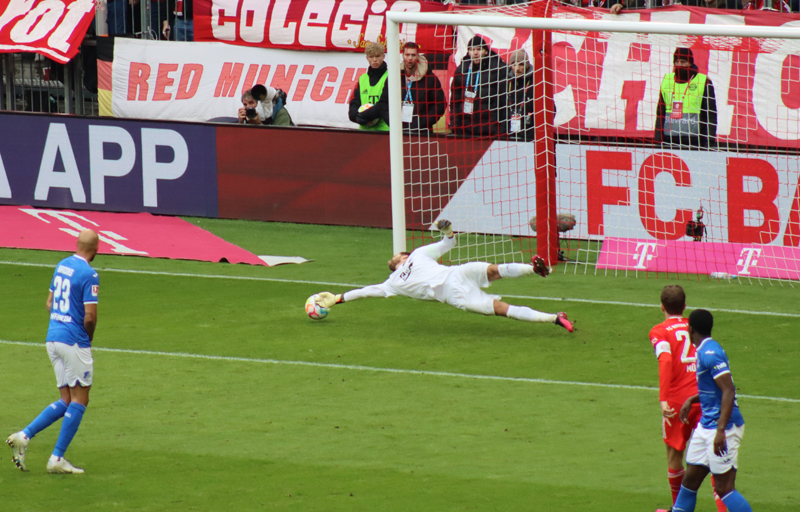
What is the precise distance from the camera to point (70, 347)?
819cm

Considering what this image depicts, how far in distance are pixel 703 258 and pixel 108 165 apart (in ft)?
31.2

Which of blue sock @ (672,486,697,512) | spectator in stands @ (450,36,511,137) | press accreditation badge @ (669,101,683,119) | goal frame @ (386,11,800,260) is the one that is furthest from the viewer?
spectator in stands @ (450,36,511,137)

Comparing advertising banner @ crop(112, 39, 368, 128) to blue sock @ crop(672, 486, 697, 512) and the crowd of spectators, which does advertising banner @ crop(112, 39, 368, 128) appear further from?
blue sock @ crop(672, 486, 697, 512)

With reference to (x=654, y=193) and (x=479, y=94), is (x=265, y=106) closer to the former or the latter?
(x=479, y=94)

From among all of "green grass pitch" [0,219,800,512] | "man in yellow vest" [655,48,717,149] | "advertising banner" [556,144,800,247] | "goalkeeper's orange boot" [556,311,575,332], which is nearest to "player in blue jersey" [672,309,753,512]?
"green grass pitch" [0,219,800,512]

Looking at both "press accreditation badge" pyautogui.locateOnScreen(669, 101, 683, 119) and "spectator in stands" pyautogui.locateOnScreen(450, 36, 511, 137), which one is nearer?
"press accreditation badge" pyautogui.locateOnScreen(669, 101, 683, 119)

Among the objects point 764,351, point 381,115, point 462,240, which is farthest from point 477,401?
point 381,115

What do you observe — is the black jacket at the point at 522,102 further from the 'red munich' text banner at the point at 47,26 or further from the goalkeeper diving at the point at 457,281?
the 'red munich' text banner at the point at 47,26

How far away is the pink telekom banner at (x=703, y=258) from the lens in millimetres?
15047

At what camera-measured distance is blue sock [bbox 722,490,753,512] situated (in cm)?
660

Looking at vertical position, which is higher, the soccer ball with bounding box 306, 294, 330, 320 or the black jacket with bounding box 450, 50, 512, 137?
the black jacket with bounding box 450, 50, 512, 137

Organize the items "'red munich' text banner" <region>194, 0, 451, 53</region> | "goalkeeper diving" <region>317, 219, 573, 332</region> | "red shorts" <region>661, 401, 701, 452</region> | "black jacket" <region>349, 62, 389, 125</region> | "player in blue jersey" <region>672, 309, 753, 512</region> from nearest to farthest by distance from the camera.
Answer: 1. "player in blue jersey" <region>672, 309, 753, 512</region>
2. "red shorts" <region>661, 401, 701, 452</region>
3. "goalkeeper diving" <region>317, 219, 573, 332</region>
4. "black jacket" <region>349, 62, 389, 125</region>
5. "'red munich' text banner" <region>194, 0, 451, 53</region>

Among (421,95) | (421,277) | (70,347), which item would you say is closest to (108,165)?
(421,95)

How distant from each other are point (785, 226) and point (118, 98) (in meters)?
11.6
